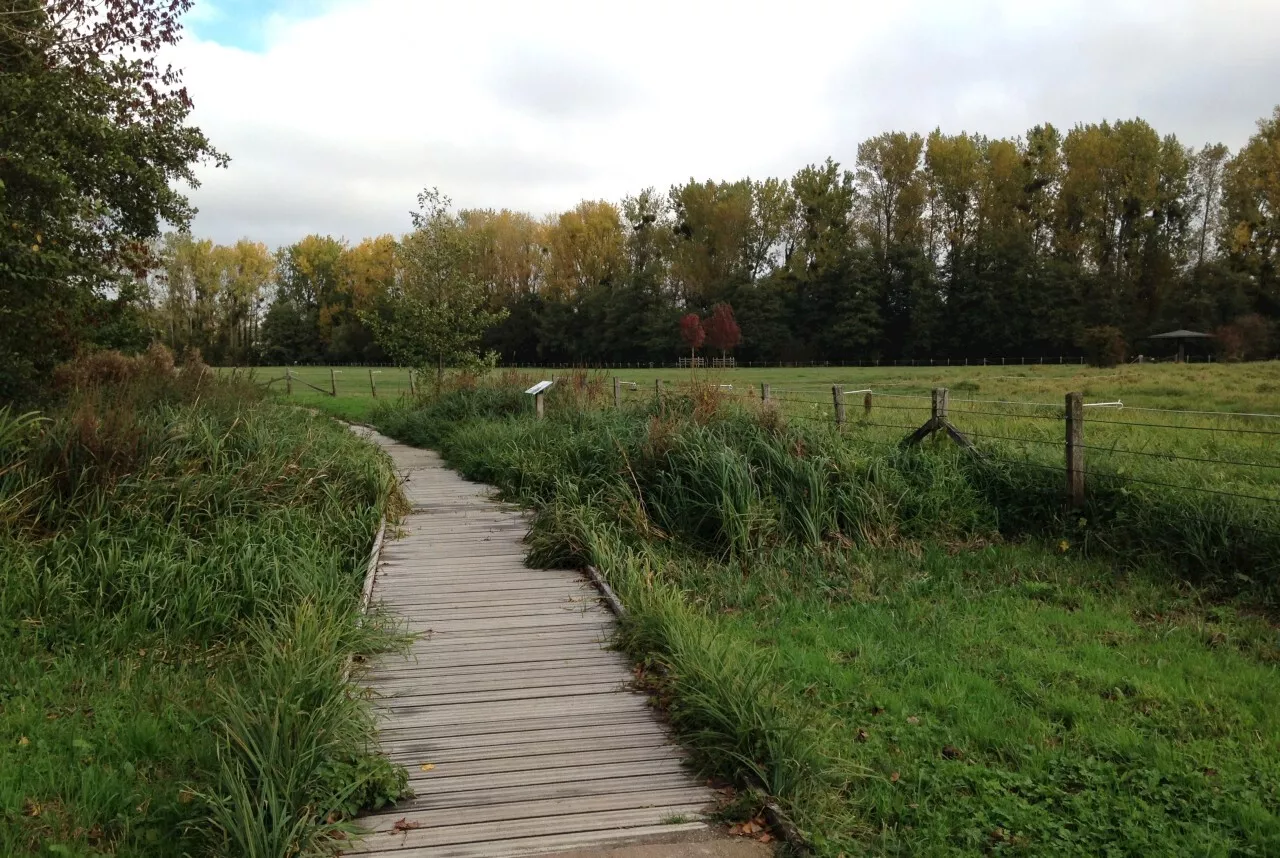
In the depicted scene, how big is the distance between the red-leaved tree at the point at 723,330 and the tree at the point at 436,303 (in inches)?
1621

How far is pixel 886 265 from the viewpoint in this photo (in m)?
65.9

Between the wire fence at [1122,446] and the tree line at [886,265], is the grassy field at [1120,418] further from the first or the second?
the tree line at [886,265]

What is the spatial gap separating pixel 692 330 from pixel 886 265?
15.6 metres

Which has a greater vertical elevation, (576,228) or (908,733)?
(576,228)

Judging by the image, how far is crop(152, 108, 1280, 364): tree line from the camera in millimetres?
54719

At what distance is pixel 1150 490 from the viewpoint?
8.16 meters

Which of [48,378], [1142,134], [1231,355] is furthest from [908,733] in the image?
[1142,134]

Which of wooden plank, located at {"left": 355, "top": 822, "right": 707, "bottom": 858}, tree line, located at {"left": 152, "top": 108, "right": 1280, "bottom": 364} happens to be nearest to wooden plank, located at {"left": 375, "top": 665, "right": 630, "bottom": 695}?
wooden plank, located at {"left": 355, "top": 822, "right": 707, "bottom": 858}

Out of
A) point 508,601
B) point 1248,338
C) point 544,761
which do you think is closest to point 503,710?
point 544,761

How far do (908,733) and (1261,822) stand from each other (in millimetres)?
1523

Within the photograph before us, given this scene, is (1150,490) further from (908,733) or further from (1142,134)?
(1142,134)

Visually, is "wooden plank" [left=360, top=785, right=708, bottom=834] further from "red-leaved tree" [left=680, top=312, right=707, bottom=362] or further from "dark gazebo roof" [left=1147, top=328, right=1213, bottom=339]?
"red-leaved tree" [left=680, top=312, right=707, bottom=362]

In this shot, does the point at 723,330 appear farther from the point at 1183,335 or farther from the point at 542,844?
the point at 542,844

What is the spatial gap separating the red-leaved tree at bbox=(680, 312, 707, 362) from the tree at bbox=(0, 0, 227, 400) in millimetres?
47222
